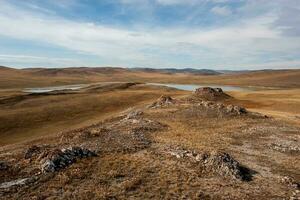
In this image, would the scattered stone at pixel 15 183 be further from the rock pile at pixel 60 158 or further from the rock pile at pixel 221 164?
the rock pile at pixel 221 164

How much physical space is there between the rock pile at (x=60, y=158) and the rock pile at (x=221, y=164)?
7.05 metres

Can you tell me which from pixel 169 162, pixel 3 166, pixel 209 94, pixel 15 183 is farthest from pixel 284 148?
pixel 209 94

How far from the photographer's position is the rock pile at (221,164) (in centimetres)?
2365

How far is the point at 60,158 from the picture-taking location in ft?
79.7

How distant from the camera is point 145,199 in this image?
1967 cm

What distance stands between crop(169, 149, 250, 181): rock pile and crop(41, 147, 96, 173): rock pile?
7046mm

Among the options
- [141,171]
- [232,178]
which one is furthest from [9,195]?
[232,178]

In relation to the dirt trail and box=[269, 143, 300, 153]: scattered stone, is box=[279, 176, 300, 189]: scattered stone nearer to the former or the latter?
the dirt trail

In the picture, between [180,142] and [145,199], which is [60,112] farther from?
[145,199]

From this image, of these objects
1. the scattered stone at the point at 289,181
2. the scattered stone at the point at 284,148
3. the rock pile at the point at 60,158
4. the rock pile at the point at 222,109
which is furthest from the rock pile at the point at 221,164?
the rock pile at the point at 222,109

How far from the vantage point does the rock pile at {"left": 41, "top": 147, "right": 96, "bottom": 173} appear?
23250mm

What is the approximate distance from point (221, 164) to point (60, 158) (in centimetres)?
1053

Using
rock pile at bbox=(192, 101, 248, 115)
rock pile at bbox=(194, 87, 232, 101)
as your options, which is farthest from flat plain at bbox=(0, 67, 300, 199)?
rock pile at bbox=(194, 87, 232, 101)

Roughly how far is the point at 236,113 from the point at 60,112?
35.4 metres
